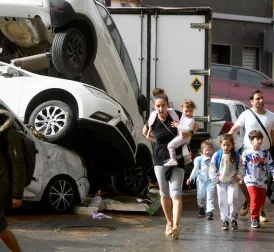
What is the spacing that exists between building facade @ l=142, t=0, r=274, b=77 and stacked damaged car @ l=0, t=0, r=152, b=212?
17.7 m

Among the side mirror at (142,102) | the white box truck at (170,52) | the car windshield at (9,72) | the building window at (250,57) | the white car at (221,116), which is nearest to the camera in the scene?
the car windshield at (9,72)

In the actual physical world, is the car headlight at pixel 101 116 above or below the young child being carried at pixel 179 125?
above

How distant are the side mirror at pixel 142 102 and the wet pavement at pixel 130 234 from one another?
3065 millimetres

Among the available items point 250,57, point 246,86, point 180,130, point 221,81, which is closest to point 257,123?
point 180,130

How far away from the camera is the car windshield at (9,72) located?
42.9 ft

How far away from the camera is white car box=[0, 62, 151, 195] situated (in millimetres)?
12641

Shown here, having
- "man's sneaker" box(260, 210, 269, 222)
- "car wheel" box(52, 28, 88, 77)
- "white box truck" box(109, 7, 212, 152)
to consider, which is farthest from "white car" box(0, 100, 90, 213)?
"white box truck" box(109, 7, 212, 152)

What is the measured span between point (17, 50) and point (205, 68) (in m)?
3.60

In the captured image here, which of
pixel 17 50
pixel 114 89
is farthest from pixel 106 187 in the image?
pixel 17 50

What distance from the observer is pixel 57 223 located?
11.5m

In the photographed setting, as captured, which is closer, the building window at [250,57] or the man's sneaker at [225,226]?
the man's sneaker at [225,226]

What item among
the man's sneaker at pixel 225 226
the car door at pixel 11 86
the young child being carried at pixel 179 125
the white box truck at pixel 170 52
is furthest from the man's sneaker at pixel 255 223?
the white box truck at pixel 170 52

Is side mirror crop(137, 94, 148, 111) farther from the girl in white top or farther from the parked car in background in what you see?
the parked car in background

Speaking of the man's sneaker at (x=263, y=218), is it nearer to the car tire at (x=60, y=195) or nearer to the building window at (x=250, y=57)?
the car tire at (x=60, y=195)
